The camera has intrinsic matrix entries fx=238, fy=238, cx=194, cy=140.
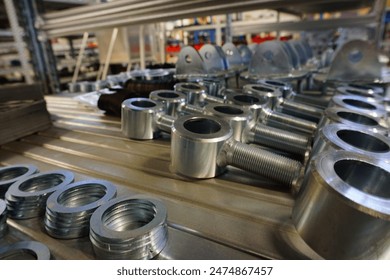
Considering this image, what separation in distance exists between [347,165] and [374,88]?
1.01m

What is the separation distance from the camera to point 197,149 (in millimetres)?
641

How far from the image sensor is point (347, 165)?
536 mm

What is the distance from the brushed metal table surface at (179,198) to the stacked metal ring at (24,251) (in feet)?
0.08

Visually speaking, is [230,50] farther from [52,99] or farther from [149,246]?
[149,246]

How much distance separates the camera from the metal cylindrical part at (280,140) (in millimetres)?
799

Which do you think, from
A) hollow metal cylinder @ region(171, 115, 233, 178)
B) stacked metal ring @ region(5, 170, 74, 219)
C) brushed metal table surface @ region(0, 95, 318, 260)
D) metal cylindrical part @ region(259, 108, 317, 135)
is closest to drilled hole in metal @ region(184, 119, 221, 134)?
hollow metal cylinder @ region(171, 115, 233, 178)

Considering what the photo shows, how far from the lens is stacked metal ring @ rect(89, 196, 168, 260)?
1.41 feet

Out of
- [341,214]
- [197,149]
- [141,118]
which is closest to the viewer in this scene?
[341,214]

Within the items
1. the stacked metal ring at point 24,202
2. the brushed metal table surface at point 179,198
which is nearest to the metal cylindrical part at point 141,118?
the brushed metal table surface at point 179,198

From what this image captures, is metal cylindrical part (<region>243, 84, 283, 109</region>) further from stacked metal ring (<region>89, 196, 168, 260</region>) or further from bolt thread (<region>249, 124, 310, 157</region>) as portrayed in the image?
stacked metal ring (<region>89, 196, 168, 260</region>)

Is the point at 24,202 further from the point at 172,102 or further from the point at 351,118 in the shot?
the point at 351,118

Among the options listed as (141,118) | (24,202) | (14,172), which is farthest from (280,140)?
(14,172)

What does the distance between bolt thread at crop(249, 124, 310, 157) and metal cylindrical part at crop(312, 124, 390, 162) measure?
12 cm
